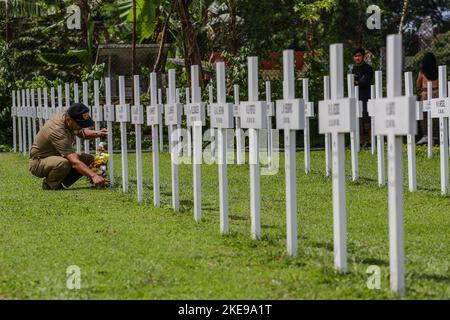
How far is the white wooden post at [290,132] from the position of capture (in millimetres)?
7879

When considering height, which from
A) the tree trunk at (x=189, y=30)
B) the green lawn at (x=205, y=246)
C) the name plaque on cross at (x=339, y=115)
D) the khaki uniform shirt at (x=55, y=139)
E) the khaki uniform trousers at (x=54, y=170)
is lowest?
the green lawn at (x=205, y=246)

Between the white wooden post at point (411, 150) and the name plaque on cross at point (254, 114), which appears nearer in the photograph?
the name plaque on cross at point (254, 114)

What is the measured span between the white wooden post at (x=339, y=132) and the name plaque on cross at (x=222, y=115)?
104 inches

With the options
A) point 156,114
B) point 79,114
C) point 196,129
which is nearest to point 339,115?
A: point 196,129

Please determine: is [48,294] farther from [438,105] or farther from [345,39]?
[345,39]

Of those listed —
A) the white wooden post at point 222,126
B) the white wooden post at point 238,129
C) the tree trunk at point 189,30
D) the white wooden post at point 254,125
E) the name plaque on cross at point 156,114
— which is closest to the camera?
the white wooden post at point 254,125

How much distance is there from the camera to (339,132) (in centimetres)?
710

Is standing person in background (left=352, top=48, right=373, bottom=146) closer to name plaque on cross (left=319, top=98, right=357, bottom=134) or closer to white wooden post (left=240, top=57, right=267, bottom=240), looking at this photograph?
white wooden post (left=240, top=57, right=267, bottom=240)

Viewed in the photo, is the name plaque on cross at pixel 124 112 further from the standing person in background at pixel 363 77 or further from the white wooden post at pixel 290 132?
the standing person in background at pixel 363 77

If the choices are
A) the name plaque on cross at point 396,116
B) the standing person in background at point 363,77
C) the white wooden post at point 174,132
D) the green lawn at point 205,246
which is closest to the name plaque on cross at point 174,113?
the white wooden post at point 174,132

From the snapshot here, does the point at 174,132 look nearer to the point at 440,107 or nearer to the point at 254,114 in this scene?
the point at 254,114

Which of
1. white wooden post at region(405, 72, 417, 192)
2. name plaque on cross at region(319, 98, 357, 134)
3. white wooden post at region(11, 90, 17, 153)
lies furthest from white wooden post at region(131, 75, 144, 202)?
white wooden post at region(11, 90, 17, 153)

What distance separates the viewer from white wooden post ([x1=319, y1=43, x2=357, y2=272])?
6.98 meters

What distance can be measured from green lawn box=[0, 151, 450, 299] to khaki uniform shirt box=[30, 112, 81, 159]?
728 millimetres
